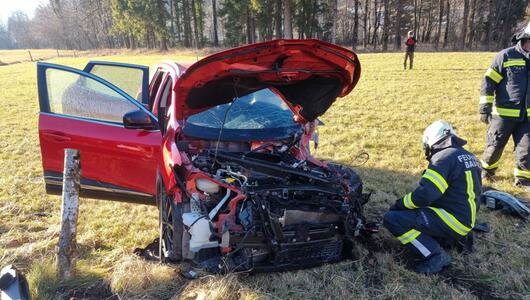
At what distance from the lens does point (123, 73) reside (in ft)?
14.0

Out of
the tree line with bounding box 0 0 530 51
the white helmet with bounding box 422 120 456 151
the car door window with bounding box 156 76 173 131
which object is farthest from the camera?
the tree line with bounding box 0 0 530 51

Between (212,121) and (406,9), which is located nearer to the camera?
(212,121)

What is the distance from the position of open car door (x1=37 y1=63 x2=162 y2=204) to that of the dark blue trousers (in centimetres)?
232

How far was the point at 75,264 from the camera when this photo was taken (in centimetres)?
320

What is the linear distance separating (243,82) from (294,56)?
53 centimetres

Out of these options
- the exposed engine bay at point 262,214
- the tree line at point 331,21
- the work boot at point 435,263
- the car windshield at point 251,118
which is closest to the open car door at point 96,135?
the car windshield at point 251,118

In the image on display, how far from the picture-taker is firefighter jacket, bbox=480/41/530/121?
192 inches

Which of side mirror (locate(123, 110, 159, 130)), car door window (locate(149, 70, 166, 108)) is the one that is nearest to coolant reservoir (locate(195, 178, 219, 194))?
side mirror (locate(123, 110, 159, 130))

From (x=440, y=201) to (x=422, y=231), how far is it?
30 centimetres

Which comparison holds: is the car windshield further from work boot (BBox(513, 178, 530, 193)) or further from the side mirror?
work boot (BBox(513, 178, 530, 193))

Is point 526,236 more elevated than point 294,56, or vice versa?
point 294,56

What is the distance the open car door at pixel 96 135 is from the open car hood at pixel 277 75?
56 centimetres

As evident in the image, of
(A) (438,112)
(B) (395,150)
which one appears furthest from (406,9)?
(B) (395,150)

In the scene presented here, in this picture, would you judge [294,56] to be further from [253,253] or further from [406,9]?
[406,9]
